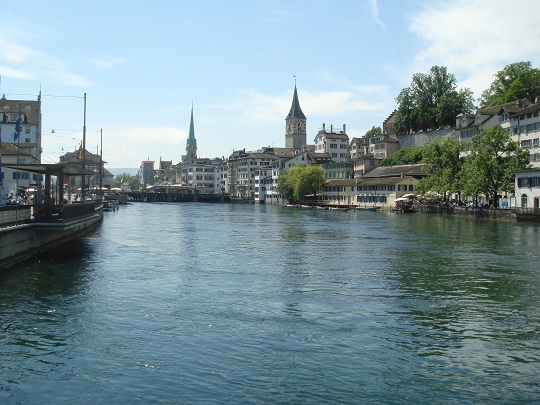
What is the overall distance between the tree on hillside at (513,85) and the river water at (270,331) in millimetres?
77042

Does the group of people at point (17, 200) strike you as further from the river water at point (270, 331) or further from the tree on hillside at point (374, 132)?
the tree on hillside at point (374, 132)

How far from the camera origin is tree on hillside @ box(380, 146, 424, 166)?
4797 inches

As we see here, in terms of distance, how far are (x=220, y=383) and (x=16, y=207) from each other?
19.8m

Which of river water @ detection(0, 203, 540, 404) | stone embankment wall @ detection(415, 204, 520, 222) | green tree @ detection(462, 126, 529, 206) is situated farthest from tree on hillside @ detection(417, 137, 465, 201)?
river water @ detection(0, 203, 540, 404)

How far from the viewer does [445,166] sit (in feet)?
308

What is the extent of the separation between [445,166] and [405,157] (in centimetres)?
3206

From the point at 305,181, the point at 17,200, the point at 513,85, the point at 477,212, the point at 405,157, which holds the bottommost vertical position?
the point at 477,212

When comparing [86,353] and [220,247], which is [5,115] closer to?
[220,247]

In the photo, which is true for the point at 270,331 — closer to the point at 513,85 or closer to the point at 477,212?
the point at 477,212

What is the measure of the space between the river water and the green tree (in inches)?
1754

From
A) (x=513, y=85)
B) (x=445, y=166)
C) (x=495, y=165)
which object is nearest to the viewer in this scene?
(x=495, y=165)

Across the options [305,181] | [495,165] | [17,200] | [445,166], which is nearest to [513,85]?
[445,166]

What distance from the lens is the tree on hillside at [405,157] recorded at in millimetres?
121850

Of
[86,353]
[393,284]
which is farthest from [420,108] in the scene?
[86,353]
